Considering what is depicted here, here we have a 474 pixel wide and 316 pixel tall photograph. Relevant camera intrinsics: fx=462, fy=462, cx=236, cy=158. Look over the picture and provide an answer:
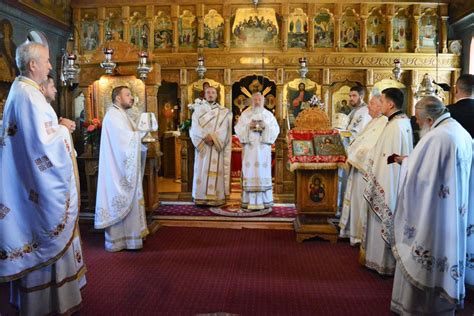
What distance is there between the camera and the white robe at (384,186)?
4.43 meters

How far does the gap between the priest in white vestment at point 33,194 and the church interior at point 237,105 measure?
617mm

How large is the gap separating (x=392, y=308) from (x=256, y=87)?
8683 mm

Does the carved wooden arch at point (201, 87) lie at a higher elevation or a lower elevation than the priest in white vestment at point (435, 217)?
higher

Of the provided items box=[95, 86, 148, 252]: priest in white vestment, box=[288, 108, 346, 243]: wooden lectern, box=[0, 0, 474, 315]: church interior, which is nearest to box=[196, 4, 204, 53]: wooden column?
box=[0, 0, 474, 315]: church interior

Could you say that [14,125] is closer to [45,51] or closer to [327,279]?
[45,51]

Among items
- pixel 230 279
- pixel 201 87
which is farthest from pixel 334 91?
pixel 230 279

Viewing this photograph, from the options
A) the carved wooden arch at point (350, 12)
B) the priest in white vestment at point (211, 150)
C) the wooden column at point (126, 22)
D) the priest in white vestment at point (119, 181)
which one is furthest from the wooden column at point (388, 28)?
the priest in white vestment at point (119, 181)

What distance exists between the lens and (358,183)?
559 centimetres

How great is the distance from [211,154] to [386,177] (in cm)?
447

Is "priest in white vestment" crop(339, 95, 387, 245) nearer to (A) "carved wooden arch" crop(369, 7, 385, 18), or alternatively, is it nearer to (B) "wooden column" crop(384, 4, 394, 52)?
(B) "wooden column" crop(384, 4, 394, 52)

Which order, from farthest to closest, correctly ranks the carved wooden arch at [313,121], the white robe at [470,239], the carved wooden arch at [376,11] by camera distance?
the carved wooden arch at [376,11]
the carved wooden arch at [313,121]
the white robe at [470,239]

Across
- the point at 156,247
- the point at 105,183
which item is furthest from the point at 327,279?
the point at 105,183

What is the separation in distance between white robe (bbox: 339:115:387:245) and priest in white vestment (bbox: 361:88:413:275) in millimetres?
191

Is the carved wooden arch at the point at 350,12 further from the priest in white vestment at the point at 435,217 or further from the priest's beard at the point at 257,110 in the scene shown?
the priest in white vestment at the point at 435,217
